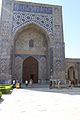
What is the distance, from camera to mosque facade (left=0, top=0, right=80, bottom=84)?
14586 millimetres

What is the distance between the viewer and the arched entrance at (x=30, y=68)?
1598cm

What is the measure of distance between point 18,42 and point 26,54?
177 centimetres

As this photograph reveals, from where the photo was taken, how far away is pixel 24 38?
16.5 m

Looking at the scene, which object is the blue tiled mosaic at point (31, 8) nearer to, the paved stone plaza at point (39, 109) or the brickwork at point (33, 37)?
the brickwork at point (33, 37)

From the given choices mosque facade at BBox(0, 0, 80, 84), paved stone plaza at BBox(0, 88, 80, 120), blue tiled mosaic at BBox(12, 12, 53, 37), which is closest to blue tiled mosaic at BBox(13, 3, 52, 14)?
mosque facade at BBox(0, 0, 80, 84)

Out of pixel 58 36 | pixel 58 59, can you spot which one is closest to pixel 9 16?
pixel 58 36

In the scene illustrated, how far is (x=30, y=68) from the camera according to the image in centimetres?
1620

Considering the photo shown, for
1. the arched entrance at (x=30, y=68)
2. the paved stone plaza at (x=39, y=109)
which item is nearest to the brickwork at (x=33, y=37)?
the arched entrance at (x=30, y=68)

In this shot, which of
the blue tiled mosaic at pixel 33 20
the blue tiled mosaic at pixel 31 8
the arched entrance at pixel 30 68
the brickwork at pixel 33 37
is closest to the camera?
the brickwork at pixel 33 37

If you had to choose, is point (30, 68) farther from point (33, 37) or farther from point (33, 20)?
point (33, 20)

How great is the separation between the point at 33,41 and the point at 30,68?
10.7ft

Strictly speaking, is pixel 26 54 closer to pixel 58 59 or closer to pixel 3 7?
pixel 58 59

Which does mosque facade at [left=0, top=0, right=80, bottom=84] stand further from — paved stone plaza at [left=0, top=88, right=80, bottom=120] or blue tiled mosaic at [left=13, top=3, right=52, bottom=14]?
paved stone plaza at [left=0, top=88, right=80, bottom=120]

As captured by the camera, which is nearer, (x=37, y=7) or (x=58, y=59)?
(x=58, y=59)
